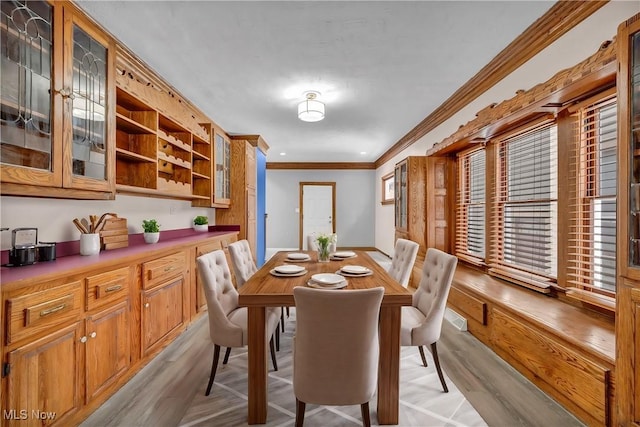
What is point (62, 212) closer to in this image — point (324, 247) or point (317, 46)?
point (324, 247)

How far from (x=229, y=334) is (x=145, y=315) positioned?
2.75 feet

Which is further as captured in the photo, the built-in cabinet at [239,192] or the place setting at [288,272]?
the built-in cabinet at [239,192]

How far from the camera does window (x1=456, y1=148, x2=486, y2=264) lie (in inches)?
136

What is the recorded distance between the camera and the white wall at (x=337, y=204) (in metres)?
8.17

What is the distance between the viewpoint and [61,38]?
1722 mm

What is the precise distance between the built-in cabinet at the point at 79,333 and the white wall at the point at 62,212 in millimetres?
531

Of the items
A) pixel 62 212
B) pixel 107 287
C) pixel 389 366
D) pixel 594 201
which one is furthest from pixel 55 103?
pixel 594 201

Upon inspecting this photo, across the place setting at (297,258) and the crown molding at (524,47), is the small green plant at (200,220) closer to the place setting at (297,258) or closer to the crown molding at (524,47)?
the place setting at (297,258)

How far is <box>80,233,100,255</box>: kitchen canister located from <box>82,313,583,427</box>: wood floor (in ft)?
3.19

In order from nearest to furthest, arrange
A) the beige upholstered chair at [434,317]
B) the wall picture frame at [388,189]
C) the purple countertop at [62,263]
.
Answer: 1. the purple countertop at [62,263]
2. the beige upholstered chair at [434,317]
3. the wall picture frame at [388,189]

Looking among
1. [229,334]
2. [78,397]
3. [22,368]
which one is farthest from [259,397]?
[22,368]

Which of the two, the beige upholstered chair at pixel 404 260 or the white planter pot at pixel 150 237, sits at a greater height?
the white planter pot at pixel 150 237

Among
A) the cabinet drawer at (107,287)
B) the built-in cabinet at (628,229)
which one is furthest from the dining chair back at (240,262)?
the built-in cabinet at (628,229)

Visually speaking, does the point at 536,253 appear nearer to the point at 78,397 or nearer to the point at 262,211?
the point at 78,397
